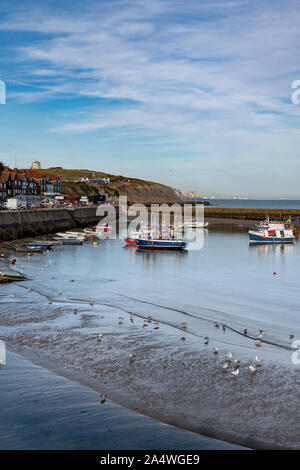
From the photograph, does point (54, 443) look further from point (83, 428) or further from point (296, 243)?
point (296, 243)

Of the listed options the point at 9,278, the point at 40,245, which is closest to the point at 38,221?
the point at 40,245

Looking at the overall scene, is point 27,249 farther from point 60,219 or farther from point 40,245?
point 60,219

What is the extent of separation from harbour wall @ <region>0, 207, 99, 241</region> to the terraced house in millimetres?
20943

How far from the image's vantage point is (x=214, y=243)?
6994 centimetres

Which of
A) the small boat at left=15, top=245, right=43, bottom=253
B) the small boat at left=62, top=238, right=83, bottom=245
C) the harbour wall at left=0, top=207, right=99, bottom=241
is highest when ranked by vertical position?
the harbour wall at left=0, top=207, right=99, bottom=241

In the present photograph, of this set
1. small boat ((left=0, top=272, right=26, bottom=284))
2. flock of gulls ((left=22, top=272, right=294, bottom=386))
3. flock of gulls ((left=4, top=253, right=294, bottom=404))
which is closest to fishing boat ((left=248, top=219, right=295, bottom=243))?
small boat ((left=0, top=272, right=26, bottom=284))

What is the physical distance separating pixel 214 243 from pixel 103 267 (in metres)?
29.7

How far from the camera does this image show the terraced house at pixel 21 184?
358ft

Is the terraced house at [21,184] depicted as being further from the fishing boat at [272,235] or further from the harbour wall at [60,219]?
the fishing boat at [272,235]

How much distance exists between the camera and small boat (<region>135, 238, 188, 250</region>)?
199ft

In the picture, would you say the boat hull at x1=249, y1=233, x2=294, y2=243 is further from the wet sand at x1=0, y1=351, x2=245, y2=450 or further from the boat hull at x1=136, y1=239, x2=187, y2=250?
the wet sand at x1=0, y1=351, x2=245, y2=450

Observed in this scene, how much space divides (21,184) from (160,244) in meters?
68.9

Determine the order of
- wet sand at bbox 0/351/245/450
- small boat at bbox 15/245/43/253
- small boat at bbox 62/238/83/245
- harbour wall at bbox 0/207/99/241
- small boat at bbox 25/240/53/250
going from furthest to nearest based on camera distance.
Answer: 1. small boat at bbox 62/238/83/245
2. harbour wall at bbox 0/207/99/241
3. small boat at bbox 25/240/53/250
4. small boat at bbox 15/245/43/253
5. wet sand at bbox 0/351/245/450
